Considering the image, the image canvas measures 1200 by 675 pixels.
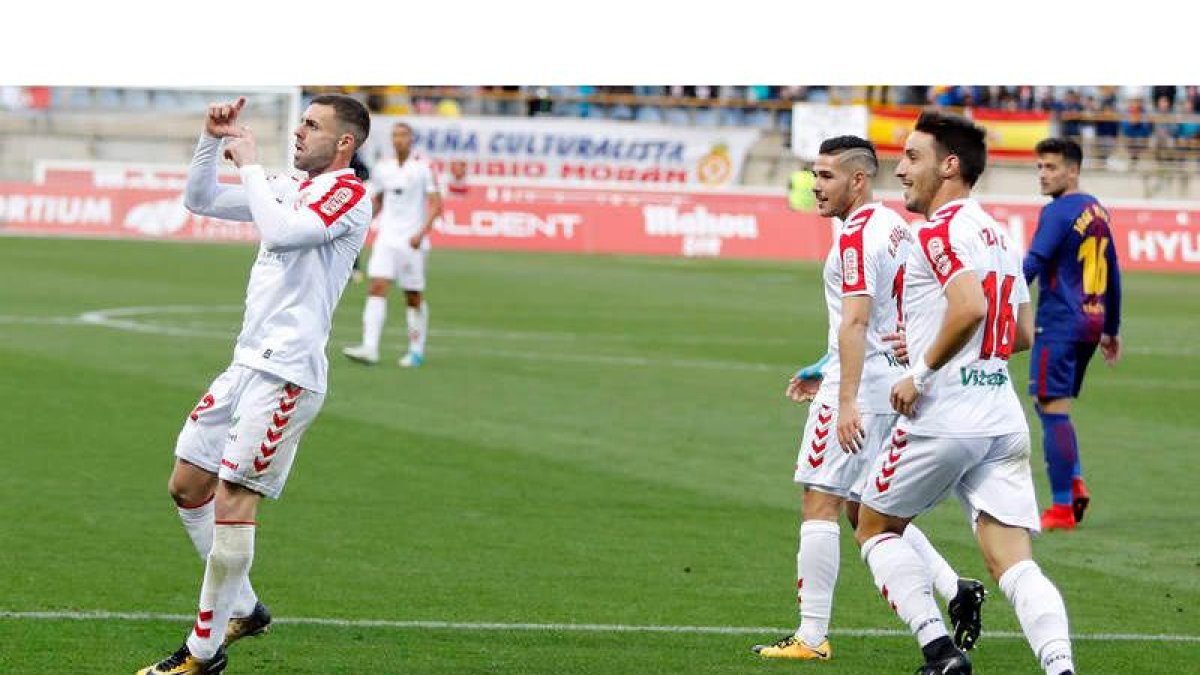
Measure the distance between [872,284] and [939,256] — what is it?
803 mm

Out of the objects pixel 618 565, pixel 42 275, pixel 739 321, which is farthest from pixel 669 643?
pixel 42 275

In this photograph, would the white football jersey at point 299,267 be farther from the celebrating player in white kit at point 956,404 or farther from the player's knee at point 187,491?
the celebrating player in white kit at point 956,404

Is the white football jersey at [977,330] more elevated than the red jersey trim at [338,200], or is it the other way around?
the red jersey trim at [338,200]

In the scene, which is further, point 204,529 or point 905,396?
point 204,529

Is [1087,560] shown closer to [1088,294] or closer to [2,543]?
[1088,294]

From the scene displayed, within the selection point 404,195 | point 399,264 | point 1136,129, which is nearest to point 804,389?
point 399,264

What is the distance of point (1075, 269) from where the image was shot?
37.4 ft

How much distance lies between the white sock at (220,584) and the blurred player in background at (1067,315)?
6.01 meters

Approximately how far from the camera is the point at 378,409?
15.8 m

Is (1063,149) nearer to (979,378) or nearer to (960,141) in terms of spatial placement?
(960,141)

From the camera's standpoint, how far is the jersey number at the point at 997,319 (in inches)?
251

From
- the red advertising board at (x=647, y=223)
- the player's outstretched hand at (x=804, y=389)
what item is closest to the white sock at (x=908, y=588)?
the player's outstretched hand at (x=804, y=389)

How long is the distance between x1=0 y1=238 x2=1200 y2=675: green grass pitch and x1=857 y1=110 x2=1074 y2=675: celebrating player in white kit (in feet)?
3.13

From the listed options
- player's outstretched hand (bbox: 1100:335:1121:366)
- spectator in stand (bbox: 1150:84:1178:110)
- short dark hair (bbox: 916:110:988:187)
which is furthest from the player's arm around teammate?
spectator in stand (bbox: 1150:84:1178:110)
